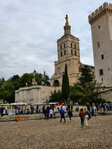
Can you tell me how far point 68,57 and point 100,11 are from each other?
3101 centimetres

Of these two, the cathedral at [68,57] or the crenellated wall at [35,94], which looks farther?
the cathedral at [68,57]

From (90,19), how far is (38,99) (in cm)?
2521

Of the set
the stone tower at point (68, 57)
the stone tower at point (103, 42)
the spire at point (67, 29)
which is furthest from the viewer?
the spire at point (67, 29)

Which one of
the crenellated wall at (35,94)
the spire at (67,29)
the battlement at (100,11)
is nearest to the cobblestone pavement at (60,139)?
the battlement at (100,11)

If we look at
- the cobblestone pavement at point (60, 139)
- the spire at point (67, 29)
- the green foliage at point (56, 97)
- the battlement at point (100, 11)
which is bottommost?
the cobblestone pavement at point (60, 139)

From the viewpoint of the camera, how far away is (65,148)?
656cm

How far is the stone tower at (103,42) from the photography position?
119 feet

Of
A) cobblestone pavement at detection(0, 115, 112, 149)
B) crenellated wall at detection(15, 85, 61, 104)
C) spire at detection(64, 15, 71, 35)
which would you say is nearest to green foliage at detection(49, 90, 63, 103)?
crenellated wall at detection(15, 85, 61, 104)

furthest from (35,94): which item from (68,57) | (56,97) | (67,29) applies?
(67,29)

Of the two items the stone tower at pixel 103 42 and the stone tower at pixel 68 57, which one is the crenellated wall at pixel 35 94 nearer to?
the stone tower at pixel 68 57

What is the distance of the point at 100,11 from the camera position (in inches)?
1507

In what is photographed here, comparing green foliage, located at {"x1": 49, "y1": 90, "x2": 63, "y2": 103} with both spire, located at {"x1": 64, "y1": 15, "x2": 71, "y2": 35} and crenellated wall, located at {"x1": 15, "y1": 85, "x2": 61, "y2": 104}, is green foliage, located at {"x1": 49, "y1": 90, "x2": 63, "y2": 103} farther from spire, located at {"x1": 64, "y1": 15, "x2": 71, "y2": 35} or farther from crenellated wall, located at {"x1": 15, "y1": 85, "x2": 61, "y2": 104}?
spire, located at {"x1": 64, "y1": 15, "x2": 71, "y2": 35}

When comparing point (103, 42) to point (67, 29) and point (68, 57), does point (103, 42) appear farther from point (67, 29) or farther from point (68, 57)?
point (67, 29)

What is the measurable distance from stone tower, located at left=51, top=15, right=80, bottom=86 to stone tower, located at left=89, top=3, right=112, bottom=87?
24.3 m
